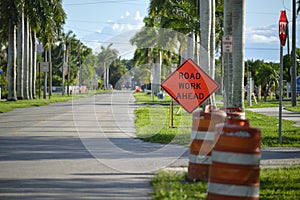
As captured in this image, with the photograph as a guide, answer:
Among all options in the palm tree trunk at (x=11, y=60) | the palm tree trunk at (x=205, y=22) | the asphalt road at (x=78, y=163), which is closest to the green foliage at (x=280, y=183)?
the asphalt road at (x=78, y=163)

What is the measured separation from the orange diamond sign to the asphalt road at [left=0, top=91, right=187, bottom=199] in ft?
4.48

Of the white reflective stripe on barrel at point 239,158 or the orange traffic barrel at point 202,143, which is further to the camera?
the orange traffic barrel at point 202,143

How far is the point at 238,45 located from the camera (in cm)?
1736

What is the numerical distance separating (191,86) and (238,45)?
2424 millimetres

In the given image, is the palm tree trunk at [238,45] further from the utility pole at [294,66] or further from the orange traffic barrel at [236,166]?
the utility pole at [294,66]

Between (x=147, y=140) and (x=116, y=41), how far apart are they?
3.50 metres

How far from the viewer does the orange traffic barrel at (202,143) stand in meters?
9.77

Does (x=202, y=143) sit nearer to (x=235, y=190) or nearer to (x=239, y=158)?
(x=239, y=158)

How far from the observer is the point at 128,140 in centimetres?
1789

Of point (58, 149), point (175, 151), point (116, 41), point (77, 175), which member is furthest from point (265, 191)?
point (116, 41)

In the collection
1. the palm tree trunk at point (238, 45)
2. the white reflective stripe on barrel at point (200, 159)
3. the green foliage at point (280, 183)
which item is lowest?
the green foliage at point (280, 183)

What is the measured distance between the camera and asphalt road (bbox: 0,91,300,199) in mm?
9211

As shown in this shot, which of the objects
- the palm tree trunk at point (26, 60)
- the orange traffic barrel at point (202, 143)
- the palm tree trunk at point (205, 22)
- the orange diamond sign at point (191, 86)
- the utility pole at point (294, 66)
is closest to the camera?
the orange traffic barrel at point (202, 143)

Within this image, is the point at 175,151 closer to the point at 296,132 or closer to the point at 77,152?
the point at 77,152
